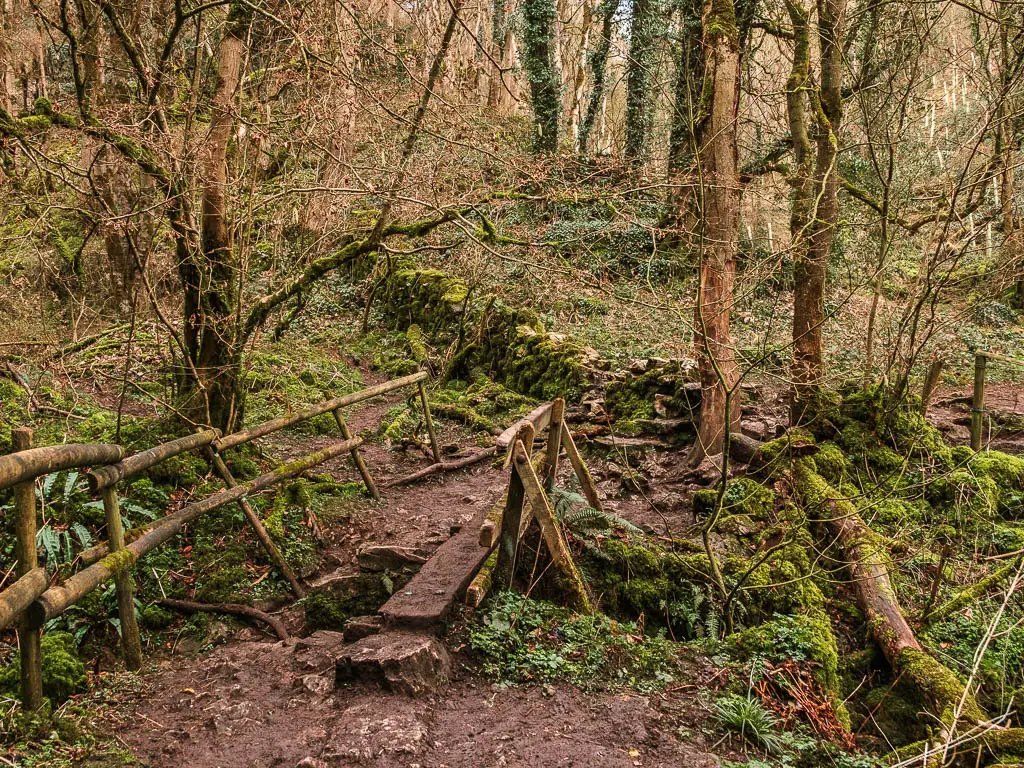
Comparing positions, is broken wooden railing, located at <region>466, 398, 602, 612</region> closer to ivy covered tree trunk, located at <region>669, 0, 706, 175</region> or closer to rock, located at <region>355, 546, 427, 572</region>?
rock, located at <region>355, 546, 427, 572</region>

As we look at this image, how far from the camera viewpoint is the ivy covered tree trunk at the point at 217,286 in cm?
629

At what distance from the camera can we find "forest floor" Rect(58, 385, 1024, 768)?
327 cm

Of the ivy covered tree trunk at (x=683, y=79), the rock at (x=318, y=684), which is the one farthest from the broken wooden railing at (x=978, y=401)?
the rock at (x=318, y=684)

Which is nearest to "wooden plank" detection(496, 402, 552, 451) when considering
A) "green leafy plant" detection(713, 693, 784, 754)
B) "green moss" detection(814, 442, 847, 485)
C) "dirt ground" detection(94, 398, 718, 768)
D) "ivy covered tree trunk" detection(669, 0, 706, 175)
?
"dirt ground" detection(94, 398, 718, 768)

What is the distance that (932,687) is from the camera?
13.6ft

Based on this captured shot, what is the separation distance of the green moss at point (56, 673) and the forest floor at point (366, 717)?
260mm

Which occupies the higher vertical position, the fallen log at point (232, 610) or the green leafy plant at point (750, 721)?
the green leafy plant at point (750, 721)

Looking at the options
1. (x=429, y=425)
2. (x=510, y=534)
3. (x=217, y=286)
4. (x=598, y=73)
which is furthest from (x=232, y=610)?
(x=598, y=73)

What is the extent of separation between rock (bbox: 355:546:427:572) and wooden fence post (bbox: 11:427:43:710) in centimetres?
261

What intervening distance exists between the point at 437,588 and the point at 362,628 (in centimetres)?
55

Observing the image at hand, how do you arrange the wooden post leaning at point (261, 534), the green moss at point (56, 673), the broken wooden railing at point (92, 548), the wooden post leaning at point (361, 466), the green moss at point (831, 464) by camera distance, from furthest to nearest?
1. the green moss at point (831, 464)
2. the wooden post leaning at point (361, 466)
3. the wooden post leaning at point (261, 534)
4. the green moss at point (56, 673)
5. the broken wooden railing at point (92, 548)

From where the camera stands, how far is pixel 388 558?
18.0 ft

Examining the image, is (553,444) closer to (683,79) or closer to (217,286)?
(217,286)

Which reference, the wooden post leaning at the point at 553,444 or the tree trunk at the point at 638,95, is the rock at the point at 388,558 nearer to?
the wooden post leaning at the point at 553,444
